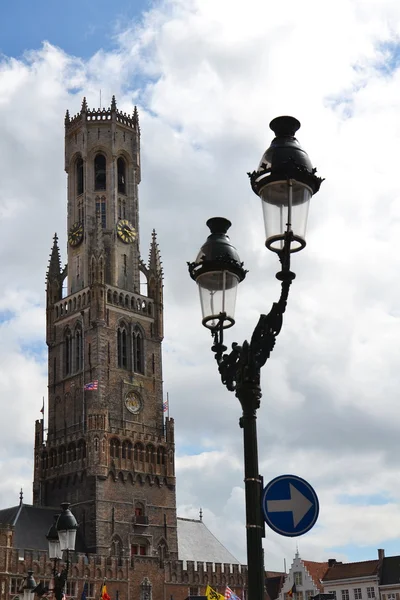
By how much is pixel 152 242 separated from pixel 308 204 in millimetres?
87174

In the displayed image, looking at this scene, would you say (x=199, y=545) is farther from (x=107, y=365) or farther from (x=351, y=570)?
(x=107, y=365)

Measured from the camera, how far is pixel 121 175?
324ft

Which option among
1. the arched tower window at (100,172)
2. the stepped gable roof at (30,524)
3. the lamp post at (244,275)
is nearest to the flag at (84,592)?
the stepped gable roof at (30,524)

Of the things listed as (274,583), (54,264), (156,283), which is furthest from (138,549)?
(54,264)

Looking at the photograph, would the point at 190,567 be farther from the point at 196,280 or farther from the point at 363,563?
the point at 196,280

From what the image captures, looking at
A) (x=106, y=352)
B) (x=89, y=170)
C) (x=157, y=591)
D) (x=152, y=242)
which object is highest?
(x=89, y=170)

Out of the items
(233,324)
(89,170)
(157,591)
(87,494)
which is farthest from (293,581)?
(233,324)

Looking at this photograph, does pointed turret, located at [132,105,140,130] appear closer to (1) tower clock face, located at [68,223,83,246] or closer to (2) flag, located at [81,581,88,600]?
(1) tower clock face, located at [68,223,83,246]

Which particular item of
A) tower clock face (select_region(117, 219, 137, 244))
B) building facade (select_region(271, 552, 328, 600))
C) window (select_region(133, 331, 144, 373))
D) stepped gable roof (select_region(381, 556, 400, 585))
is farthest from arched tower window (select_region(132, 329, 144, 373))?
stepped gable roof (select_region(381, 556, 400, 585))

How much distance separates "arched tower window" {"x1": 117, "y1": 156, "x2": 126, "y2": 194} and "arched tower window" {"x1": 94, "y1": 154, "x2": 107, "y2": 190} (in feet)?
5.90

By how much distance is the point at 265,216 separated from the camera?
11.5 m

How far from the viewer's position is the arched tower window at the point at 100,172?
318 ft

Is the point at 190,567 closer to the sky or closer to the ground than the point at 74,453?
closer to the ground

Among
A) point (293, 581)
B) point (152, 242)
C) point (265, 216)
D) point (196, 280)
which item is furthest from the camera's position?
point (152, 242)
